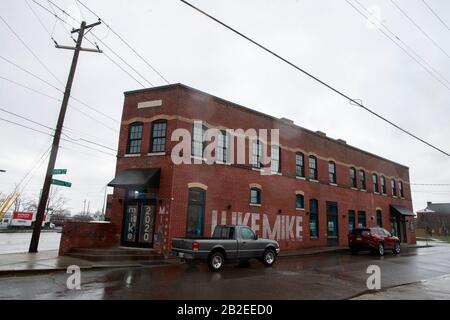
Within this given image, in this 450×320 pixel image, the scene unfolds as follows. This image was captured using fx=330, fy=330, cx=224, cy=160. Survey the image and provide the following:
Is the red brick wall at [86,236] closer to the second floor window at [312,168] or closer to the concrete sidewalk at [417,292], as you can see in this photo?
the concrete sidewalk at [417,292]

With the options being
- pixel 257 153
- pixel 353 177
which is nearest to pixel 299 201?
pixel 257 153

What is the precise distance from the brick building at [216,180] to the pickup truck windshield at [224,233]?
307 cm

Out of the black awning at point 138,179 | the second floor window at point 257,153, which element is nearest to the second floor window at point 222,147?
the second floor window at point 257,153

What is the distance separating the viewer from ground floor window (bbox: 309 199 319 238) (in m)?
24.5

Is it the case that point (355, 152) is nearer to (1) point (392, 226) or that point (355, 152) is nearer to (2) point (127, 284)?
(1) point (392, 226)

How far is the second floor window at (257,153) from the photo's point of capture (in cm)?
2116

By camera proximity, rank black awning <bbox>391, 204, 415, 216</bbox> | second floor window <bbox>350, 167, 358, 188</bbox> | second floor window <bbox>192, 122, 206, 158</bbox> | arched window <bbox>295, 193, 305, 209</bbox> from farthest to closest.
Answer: black awning <bbox>391, 204, 415, 216</bbox> < second floor window <bbox>350, 167, 358, 188</bbox> < arched window <bbox>295, 193, 305, 209</bbox> < second floor window <bbox>192, 122, 206, 158</bbox>

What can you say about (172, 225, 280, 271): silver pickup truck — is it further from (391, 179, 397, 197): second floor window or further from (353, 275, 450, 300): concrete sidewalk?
(391, 179, 397, 197): second floor window

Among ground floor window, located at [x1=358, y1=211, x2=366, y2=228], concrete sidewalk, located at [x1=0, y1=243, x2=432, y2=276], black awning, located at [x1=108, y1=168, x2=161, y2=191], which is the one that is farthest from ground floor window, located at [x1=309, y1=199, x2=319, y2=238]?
black awning, located at [x1=108, y1=168, x2=161, y2=191]

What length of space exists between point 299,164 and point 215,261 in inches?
543

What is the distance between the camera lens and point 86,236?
15.9 metres

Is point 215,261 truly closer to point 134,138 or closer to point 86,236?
point 86,236

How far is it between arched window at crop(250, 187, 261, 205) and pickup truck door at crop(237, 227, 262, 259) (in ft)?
20.7
